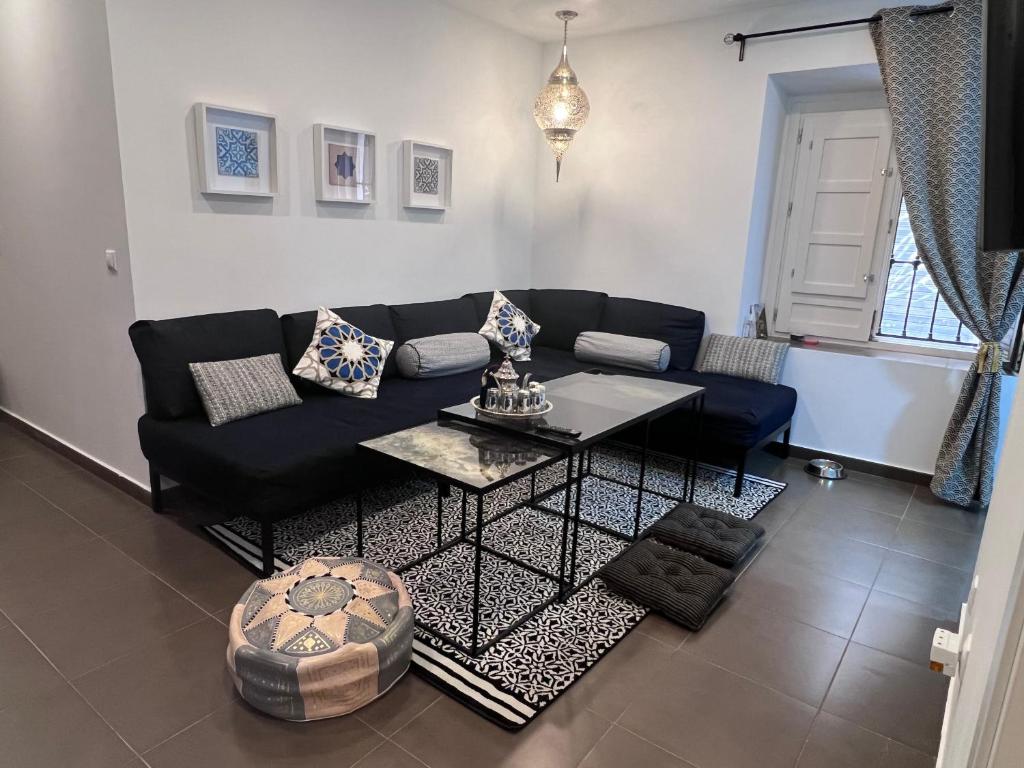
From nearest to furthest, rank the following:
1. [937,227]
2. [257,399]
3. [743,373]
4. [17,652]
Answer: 1. [17,652]
2. [257,399]
3. [937,227]
4. [743,373]

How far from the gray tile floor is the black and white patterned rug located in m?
0.08

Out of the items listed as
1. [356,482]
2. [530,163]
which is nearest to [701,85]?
[530,163]

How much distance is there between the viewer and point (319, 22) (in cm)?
326

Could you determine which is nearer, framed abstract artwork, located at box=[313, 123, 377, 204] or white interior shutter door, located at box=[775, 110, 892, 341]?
framed abstract artwork, located at box=[313, 123, 377, 204]

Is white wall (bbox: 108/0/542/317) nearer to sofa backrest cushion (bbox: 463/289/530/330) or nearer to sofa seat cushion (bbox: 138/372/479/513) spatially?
sofa backrest cushion (bbox: 463/289/530/330)

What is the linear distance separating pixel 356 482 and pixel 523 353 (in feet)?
6.20

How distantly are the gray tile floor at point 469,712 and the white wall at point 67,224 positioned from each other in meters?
0.67

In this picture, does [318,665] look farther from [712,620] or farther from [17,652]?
[712,620]

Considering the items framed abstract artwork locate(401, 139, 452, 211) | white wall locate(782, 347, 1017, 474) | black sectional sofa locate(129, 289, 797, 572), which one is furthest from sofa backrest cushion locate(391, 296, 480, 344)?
white wall locate(782, 347, 1017, 474)

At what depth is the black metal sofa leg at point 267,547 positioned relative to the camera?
2400 mm

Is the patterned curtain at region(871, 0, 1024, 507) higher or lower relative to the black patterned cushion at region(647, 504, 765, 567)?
higher

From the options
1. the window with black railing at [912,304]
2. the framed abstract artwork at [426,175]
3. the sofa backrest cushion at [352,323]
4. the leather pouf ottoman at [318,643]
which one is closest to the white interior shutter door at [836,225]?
the window with black railing at [912,304]

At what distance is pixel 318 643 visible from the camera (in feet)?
5.88

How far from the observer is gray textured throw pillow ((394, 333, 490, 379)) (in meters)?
3.61
